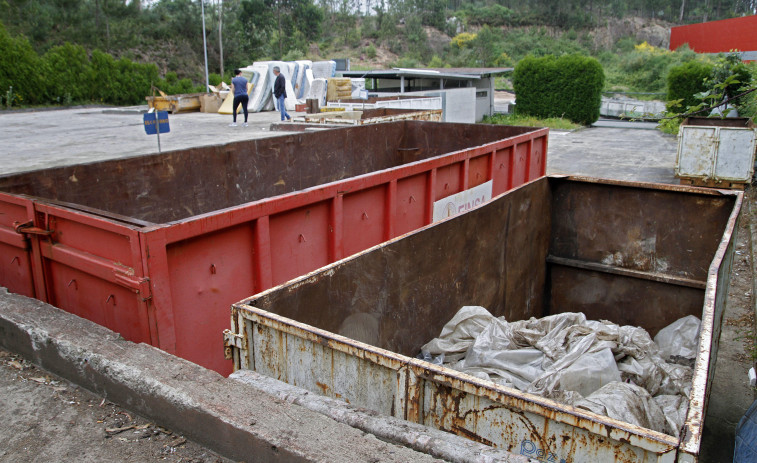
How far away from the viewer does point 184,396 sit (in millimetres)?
2891

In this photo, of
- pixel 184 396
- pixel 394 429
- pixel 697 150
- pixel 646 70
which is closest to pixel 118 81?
pixel 697 150

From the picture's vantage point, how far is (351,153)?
981cm

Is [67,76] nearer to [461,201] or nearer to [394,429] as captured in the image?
[461,201]

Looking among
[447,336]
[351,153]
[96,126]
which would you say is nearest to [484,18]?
[96,126]

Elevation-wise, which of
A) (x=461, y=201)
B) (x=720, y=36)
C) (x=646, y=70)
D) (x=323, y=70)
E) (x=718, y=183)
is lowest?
(x=718, y=183)

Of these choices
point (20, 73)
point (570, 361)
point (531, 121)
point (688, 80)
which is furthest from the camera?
point (531, 121)

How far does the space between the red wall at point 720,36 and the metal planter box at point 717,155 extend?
36265 mm

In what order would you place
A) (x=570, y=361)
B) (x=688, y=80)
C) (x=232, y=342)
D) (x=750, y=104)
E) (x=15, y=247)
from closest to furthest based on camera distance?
(x=232, y=342), (x=570, y=361), (x=15, y=247), (x=750, y=104), (x=688, y=80)

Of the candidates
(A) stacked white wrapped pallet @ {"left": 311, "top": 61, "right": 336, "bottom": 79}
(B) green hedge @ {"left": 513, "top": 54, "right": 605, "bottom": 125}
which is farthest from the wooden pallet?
(A) stacked white wrapped pallet @ {"left": 311, "top": 61, "right": 336, "bottom": 79}

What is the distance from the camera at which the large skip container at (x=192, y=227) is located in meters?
3.72

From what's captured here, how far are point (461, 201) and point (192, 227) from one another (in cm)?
454

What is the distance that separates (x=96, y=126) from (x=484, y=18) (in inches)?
2841

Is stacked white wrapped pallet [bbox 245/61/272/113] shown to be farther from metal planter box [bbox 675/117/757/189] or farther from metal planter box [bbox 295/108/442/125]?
metal planter box [bbox 675/117/757/189]

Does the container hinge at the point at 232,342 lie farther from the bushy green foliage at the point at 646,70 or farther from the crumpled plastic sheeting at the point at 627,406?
the bushy green foliage at the point at 646,70
